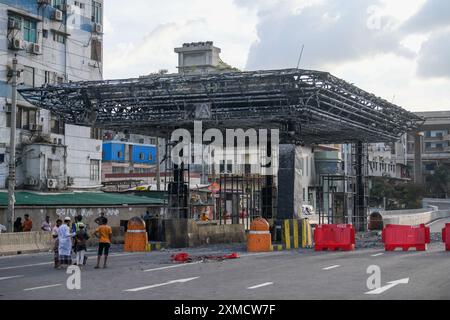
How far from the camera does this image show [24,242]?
31.7m

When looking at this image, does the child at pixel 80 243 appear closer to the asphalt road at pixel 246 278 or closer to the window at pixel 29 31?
the asphalt road at pixel 246 278

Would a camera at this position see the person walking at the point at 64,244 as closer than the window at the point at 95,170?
Yes

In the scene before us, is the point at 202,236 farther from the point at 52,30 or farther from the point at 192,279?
the point at 52,30

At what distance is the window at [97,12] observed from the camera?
55062 millimetres

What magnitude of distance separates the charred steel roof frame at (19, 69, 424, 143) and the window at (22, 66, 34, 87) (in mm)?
10936

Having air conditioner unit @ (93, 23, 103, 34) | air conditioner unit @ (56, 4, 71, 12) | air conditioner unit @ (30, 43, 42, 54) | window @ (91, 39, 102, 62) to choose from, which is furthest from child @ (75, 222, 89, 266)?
air conditioner unit @ (93, 23, 103, 34)

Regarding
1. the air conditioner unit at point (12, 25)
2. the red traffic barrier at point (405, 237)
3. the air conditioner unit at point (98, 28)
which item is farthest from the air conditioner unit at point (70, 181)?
the red traffic barrier at point (405, 237)

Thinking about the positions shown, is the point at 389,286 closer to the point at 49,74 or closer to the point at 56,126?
the point at 49,74

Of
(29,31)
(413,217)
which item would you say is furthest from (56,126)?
(413,217)

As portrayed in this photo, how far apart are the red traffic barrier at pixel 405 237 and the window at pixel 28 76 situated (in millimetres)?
27928

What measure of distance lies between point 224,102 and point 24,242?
1090cm

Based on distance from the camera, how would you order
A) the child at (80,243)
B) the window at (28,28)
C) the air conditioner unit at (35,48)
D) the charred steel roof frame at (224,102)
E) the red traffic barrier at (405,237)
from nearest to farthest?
the child at (80,243) < the red traffic barrier at (405,237) < the charred steel roof frame at (224,102) < the window at (28,28) < the air conditioner unit at (35,48)

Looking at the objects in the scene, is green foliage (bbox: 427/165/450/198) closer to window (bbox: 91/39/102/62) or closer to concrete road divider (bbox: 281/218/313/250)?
window (bbox: 91/39/102/62)

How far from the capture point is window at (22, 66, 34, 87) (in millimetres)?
47844
